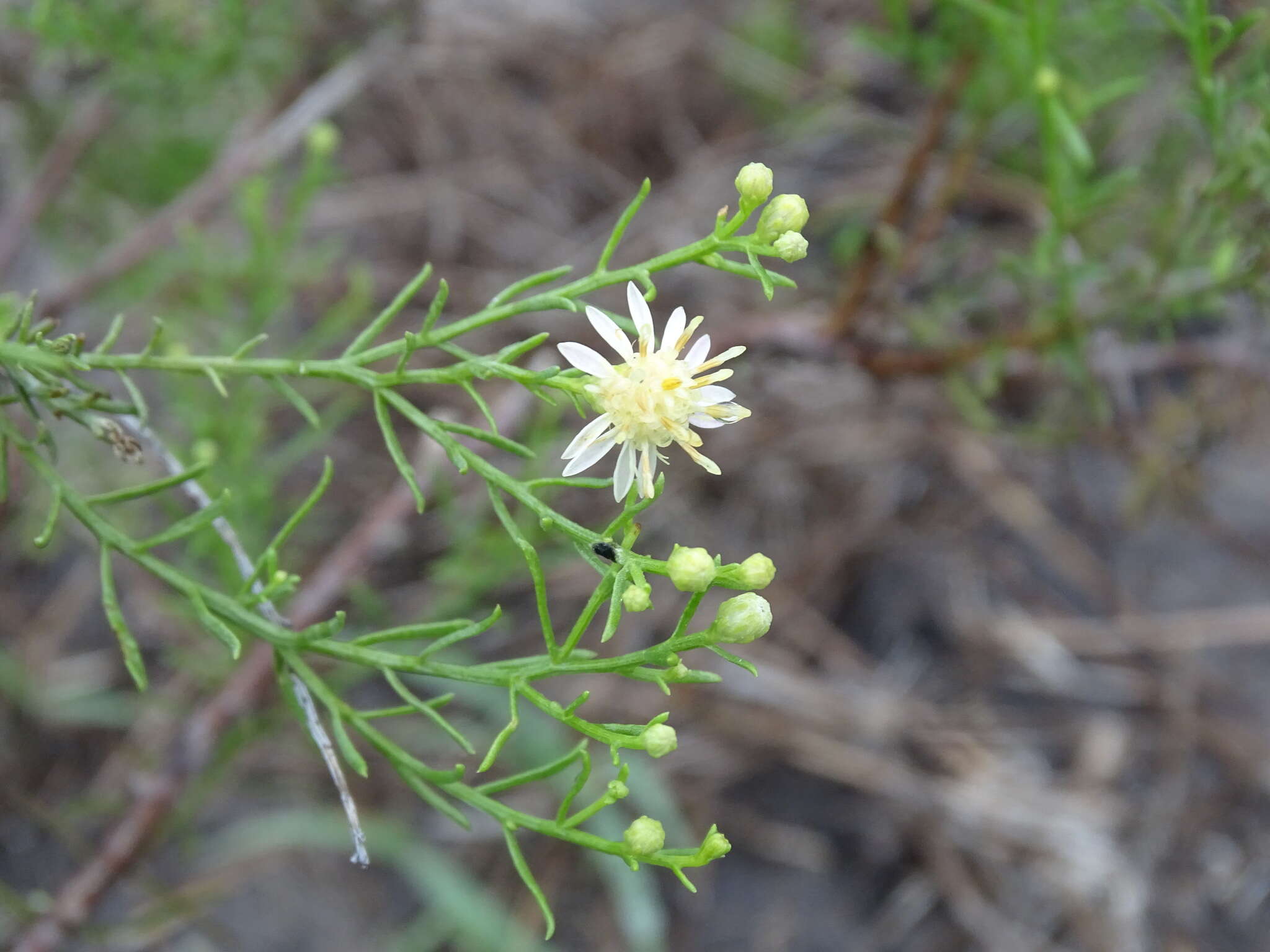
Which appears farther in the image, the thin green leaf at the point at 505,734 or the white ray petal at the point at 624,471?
the white ray petal at the point at 624,471

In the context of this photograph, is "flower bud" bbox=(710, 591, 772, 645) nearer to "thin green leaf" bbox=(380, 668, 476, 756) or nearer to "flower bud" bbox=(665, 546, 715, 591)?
"flower bud" bbox=(665, 546, 715, 591)

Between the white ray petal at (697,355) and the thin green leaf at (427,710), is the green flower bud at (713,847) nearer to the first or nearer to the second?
the thin green leaf at (427,710)

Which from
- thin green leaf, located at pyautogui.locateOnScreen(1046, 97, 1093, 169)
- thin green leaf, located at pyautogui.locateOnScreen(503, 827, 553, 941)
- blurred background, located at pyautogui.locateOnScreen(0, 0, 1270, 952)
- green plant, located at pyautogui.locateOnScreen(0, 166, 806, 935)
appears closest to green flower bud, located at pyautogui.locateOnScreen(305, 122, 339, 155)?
blurred background, located at pyautogui.locateOnScreen(0, 0, 1270, 952)

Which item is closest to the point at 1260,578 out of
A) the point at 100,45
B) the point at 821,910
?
the point at 821,910

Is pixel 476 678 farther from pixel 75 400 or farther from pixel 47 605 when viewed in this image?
pixel 47 605

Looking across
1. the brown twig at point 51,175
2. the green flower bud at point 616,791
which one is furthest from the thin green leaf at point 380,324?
the brown twig at point 51,175

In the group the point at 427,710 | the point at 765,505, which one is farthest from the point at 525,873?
the point at 765,505
